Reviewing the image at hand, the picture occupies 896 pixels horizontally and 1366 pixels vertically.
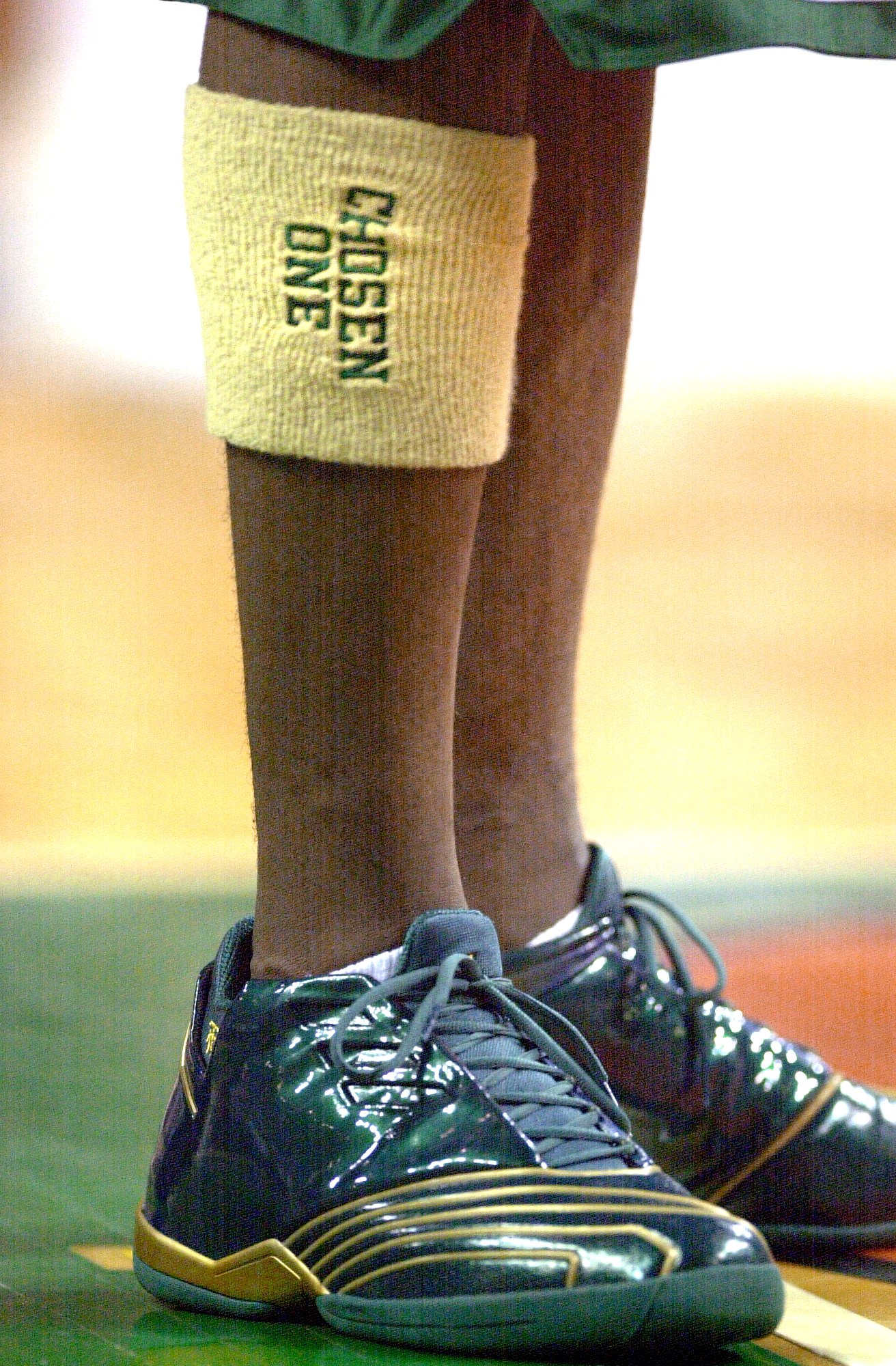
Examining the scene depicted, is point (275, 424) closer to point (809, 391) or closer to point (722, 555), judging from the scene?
point (722, 555)

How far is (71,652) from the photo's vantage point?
2387 millimetres

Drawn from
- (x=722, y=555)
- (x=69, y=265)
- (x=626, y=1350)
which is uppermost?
(x=69, y=265)

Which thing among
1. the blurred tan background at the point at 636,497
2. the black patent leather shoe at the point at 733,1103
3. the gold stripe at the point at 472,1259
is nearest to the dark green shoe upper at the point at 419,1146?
the gold stripe at the point at 472,1259

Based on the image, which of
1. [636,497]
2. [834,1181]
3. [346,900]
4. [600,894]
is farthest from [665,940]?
[636,497]

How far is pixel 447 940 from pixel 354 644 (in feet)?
0.40

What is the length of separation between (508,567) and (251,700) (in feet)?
0.70

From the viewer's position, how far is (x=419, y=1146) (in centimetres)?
61

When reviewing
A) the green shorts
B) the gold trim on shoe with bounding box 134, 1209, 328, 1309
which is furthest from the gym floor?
the green shorts

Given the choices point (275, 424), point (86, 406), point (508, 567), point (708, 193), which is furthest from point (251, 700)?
point (708, 193)

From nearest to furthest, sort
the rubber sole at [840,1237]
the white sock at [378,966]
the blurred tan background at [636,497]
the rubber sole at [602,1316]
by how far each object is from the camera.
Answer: the rubber sole at [602,1316] → the white sock at [378,966] → the rubber sole at [840,1237] → the blurred tan background at [636,497]

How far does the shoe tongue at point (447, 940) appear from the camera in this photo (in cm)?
65

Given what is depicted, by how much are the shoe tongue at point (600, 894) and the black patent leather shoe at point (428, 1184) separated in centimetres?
15

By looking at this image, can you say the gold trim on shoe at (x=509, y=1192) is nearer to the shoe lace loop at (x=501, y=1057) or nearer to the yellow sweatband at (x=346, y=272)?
the shoe lace loop at (x=501, y=1057)

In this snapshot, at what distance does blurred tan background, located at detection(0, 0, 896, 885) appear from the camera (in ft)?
6.61
